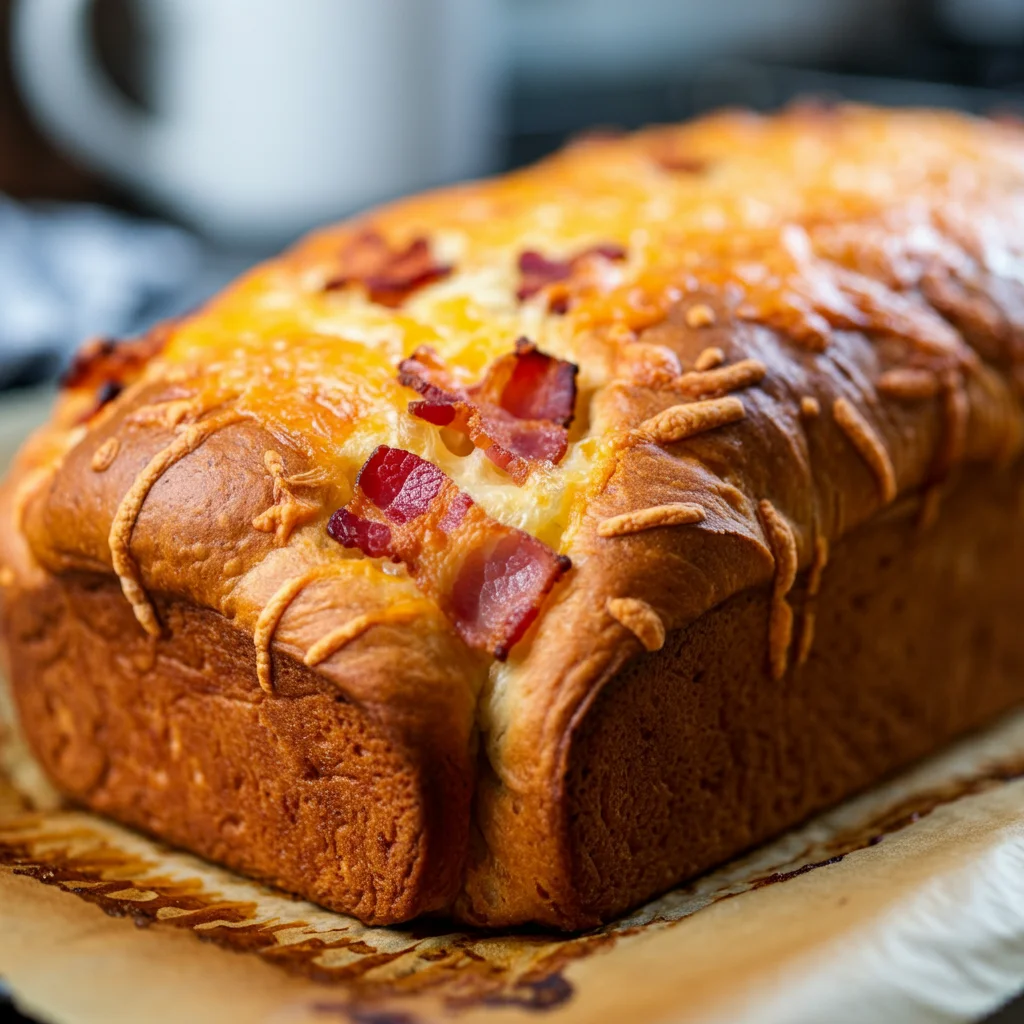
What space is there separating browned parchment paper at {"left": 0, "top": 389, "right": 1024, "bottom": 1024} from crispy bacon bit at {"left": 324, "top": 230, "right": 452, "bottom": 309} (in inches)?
31.6

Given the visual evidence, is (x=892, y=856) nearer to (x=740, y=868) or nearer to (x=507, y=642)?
(x=740, y=868)

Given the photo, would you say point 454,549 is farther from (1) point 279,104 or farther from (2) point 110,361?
(1) point 279,104

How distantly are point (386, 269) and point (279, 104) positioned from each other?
1.75m

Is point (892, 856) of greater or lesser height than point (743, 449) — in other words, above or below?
below

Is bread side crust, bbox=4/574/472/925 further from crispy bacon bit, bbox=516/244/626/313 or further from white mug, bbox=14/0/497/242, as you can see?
white mug, bbox=14/0/497/242

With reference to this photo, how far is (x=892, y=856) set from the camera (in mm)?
1602

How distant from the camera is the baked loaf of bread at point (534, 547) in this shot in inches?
59.4

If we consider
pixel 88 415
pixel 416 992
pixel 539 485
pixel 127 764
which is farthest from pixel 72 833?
pixel 539 485

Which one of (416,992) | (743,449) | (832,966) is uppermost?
(743,449)

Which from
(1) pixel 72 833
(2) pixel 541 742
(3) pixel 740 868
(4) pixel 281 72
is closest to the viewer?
(2) pixel 541 742

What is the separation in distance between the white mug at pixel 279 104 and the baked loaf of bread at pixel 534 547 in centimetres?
151

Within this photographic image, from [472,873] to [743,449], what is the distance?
0.59m

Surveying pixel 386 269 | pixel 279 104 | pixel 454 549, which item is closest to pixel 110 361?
pixel 386 269

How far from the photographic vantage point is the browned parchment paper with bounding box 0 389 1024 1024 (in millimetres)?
1293
